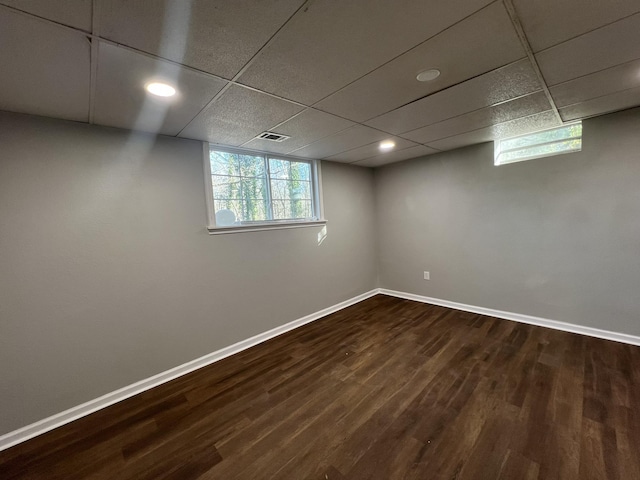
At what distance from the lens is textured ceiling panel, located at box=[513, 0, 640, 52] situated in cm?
107

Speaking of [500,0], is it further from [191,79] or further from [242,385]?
[242,385]

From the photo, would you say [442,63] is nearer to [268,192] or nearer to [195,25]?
[195,25]

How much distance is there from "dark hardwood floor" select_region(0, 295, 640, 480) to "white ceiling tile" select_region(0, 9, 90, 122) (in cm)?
228

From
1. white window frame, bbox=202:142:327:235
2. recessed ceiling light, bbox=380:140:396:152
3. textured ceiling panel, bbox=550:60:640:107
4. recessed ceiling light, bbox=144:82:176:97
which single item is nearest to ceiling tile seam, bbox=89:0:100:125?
recessed ceiling light, bbox=144:82:176:97

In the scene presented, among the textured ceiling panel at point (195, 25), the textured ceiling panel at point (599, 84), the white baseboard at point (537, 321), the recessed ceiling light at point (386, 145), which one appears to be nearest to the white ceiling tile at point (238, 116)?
the textured ceiling panel at point (195, 25)

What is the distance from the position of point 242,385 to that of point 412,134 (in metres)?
3.00

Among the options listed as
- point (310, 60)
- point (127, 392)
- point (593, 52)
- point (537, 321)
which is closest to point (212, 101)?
point (310, 60)

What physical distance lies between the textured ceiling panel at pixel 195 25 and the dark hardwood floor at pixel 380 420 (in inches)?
89.7

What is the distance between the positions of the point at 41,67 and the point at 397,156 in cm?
359

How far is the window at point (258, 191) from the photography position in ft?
9.21

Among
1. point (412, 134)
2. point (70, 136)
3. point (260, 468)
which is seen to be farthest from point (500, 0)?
point (70, 136)

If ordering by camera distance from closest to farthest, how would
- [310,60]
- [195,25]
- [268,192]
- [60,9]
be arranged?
1. [60,9]
2. [195,25]
3. [310,60]
4. [268,192]

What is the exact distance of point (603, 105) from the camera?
2.25m

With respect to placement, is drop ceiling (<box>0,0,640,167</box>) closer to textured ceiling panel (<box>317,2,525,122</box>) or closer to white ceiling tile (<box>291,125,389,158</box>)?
textured ceiling panel (<box>317,2,525,122</box>)
